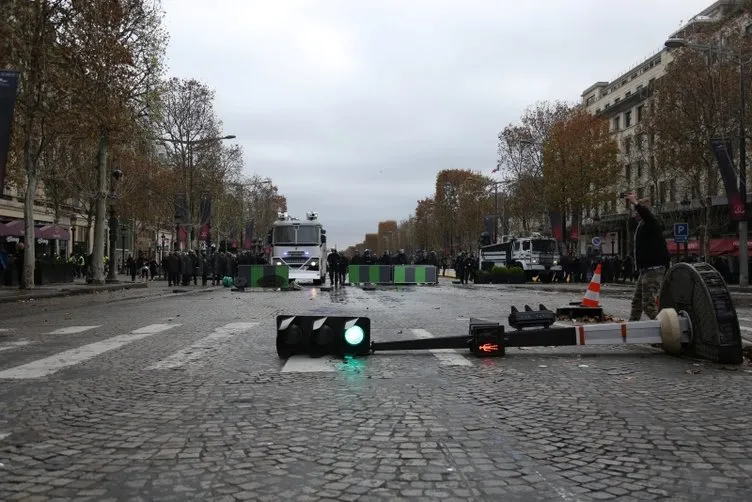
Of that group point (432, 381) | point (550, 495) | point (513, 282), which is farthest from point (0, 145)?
point (513, 282)

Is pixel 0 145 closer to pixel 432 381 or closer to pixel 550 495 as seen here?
pixel 432 381

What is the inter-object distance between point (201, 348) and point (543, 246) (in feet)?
121

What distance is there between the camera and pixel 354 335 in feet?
24.9

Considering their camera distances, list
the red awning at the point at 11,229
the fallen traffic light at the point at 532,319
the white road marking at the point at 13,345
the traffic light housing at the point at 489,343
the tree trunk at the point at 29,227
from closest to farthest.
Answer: the traffic light housing at the point at 489,343, the fallen traffic light at the point at 532,319, the white road marking at the point at 13,345, the tree trunk at the point at 29,227, the red awning at the point at 11,229

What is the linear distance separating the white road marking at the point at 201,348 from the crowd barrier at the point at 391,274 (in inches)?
876

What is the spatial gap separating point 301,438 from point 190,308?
1262 centimetres

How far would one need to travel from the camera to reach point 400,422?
455 cm

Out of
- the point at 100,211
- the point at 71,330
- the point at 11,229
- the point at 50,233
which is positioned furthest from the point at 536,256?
the point at 71,330

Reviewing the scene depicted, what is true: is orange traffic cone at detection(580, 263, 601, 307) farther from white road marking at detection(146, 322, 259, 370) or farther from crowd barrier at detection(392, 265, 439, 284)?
crowd barrier at detection(392, 265, 439, 284)

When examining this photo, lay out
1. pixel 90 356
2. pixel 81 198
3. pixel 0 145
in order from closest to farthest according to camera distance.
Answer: pixel 90 356, pixel 0 145, pixel 81 198

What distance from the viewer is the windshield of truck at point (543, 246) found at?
4256cm

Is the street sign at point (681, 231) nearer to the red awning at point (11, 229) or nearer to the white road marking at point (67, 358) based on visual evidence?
the white road marking at point (67, 358)

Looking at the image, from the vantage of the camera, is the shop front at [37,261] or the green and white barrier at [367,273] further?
the green and white barrier at [367,273]

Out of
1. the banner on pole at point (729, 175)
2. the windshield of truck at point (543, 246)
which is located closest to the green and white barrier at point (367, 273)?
the windshield of truck at point (543, 246)
